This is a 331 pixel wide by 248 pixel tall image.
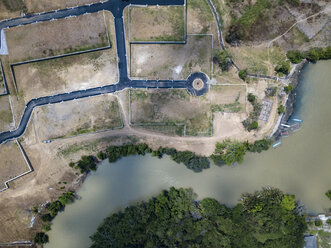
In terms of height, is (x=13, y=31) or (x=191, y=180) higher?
(x=13, y=31)

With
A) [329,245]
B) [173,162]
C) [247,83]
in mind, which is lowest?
[329,245]

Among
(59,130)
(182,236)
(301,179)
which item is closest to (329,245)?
(301,179)

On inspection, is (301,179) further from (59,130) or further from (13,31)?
(13,31)

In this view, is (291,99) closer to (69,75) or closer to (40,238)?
(69,75)

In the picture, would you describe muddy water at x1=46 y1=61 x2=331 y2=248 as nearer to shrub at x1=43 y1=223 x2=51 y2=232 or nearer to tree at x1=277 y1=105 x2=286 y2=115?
shrub at x1=43 y1=223 x2=51 y2=232

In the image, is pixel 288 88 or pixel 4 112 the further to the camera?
pixel 4 112

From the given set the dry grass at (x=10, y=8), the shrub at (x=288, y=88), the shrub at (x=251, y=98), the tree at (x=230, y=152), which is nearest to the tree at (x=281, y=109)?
the shrub at (x=288, y=88)

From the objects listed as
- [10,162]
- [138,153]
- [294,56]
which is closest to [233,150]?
[138,153]
